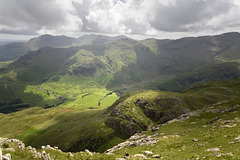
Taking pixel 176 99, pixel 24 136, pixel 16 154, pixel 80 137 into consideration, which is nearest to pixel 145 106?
pixel 176 99

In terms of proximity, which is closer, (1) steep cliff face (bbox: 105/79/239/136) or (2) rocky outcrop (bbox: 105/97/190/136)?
(2) rocky outcrop (bbox: 105/97/190/136)

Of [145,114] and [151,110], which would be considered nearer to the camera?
[151,110]

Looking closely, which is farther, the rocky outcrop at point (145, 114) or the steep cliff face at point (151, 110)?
the steep cliff face at point (151, 110)

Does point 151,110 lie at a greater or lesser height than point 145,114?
greater

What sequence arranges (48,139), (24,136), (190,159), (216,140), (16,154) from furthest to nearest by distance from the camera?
(24,136)
(48,139)
(216,140)
(190,159)
(16,154)

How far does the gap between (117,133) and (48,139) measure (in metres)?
74.8

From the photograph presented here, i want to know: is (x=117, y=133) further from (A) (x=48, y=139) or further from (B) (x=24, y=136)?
(B) (x=24, y=136)

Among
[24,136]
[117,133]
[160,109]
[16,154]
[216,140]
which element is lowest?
[24,136]

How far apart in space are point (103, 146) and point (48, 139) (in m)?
69.4

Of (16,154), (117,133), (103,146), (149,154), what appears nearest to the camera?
(16,154)

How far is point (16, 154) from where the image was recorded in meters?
19.5

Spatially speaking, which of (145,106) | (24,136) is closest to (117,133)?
(145,106)

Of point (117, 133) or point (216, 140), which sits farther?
point (117, 133)

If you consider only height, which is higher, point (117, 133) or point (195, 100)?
point (195, 100)
